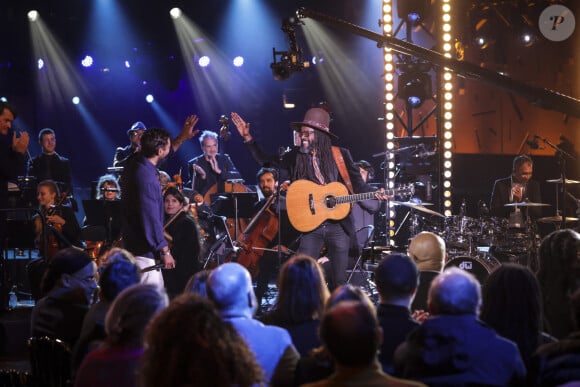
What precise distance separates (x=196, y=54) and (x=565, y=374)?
1600 cm

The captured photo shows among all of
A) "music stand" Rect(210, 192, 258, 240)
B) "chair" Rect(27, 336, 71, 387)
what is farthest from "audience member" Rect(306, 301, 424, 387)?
"music stand" Rect(210, 192, 258, 240)

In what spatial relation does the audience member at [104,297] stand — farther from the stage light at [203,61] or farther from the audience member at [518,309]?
the stage light at [203,61]

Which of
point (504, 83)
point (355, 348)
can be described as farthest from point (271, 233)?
point (355, 348)

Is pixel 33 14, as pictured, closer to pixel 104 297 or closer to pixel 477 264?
pixel 477 264

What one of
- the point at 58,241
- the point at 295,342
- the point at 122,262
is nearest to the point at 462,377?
the point at 295,342

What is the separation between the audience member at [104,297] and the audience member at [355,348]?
2130mm

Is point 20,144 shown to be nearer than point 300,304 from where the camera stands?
No

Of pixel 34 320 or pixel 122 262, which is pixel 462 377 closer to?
pixel 122 262

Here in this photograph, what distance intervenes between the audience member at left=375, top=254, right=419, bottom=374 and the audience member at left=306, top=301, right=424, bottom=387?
1322 mm

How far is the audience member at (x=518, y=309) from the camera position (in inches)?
179

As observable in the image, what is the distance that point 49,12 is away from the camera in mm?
17484

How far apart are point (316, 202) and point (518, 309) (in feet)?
16.2

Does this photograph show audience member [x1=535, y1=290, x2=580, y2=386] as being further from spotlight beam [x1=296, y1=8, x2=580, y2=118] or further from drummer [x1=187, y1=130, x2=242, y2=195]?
drummer [x1=187, y1=130, x2=242, y2=195]

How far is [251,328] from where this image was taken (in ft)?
13.6
